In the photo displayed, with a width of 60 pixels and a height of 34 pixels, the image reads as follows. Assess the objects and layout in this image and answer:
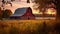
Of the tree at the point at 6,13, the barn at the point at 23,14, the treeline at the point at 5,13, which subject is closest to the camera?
the treeline at the point at 5,13

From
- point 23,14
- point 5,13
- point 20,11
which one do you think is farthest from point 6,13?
point 23,14

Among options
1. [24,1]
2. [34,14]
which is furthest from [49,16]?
[24,1]

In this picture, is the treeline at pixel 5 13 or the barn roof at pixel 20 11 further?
the barn roof at pixel 20 11

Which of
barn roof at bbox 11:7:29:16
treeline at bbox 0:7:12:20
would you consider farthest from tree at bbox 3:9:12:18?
barn roof at bbox 11:7:29:16

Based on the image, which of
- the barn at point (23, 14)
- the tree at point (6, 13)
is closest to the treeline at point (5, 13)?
the tree at point (6, 13)

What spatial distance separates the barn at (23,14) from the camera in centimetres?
919

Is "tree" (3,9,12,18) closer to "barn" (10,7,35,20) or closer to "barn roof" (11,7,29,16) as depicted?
"barn" (10,7,35,20)

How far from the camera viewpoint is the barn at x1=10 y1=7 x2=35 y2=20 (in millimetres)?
9188

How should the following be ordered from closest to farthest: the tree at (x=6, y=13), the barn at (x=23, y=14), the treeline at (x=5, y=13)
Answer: the treeline at (x=5, y=13) < the tree at (x=6, y=13) < the barn at (x=23, y=14)

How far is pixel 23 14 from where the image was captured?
30.4 feet

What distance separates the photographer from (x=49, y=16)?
9.51 metres

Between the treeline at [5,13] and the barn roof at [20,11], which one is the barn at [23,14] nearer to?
the barn roof at [20,11]

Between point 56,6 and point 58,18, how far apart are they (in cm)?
56

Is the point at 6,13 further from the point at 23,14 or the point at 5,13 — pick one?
the point at 23,14
